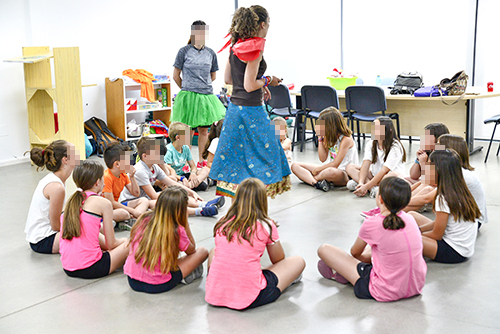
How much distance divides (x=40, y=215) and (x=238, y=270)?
1454 millimetres

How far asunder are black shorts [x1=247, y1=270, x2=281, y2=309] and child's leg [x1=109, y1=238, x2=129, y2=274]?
87 centimetres

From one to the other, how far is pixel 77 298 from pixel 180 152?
7.26ft

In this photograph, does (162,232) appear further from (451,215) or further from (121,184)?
(451,215)

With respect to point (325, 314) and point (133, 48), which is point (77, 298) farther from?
point (133, 48)

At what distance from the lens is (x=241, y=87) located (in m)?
3.27

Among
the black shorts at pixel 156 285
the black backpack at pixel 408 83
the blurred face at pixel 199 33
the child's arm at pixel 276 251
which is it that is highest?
the blurred face at pixel 199 33

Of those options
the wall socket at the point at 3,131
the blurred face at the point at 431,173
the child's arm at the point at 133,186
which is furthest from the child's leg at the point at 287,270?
the wall socket at the point at 3,131

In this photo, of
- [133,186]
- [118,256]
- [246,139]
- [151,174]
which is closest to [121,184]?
[133,186]

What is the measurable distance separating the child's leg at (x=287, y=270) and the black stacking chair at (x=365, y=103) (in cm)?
392

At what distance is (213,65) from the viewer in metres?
5.46

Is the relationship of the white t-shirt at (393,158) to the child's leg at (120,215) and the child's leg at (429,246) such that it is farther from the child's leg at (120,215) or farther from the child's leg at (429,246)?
the child's leg at (120,215)

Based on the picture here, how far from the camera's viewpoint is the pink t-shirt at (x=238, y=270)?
2363 mm

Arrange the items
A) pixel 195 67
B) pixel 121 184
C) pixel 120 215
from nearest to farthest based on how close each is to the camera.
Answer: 1. pixel 120 215
2. pixel 121 184
3. pixel 195 67

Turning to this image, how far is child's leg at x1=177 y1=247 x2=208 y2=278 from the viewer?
2717 mm
